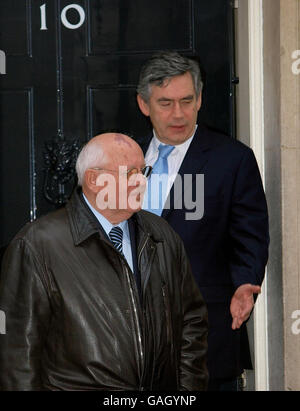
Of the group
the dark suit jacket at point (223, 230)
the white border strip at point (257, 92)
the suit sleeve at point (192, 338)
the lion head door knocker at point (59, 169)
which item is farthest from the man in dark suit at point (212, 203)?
the suit sleeve at point (192, 338)

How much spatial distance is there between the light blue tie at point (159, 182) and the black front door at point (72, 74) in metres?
0.37

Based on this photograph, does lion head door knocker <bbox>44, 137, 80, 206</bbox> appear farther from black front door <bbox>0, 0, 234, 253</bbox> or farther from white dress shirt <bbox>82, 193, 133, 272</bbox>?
white dress shirt <bbox>82, 193, 133, 272</bbox>

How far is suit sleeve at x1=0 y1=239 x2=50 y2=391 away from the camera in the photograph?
11.0 ft

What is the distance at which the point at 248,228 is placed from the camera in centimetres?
461

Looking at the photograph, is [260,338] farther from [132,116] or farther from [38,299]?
[38,299]

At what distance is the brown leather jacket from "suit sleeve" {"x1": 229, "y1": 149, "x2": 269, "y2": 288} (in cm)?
108

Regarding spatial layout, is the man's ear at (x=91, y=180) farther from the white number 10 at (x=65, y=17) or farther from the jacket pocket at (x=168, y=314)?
the white number 10 at (x=65, y=17)

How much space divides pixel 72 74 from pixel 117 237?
5.60ft

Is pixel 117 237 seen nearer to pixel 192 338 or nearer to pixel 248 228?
pixel 192 338

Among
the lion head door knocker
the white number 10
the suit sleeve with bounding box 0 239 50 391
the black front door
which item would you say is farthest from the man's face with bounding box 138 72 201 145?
the suit sleeve with bounding box 0 239 50 391

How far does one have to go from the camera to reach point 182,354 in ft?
12.1
